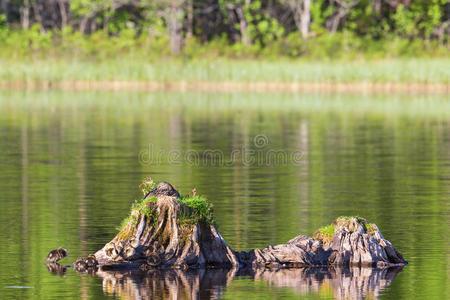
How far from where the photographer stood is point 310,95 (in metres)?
64.6

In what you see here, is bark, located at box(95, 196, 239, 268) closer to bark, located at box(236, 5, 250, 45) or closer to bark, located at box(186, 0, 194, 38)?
bark, located at box(186, 0, 194, 38)

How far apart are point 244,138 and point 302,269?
2297 centimetres

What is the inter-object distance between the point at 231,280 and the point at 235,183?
10910 millimetres

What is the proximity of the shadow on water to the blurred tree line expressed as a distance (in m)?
62.9

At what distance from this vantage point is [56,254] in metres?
14.6

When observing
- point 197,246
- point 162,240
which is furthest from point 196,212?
point 162,240

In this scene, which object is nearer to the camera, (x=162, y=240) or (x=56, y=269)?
(x=162, y=240)

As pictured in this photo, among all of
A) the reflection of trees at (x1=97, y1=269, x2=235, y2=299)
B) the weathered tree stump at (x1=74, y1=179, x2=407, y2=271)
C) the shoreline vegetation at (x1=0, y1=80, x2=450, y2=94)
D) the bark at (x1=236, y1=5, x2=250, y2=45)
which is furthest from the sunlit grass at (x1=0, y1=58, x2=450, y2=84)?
the reflection of trees at (x1=97, y1=269, x2=235, y2=299)

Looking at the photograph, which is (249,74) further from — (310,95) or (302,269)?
(302,269)

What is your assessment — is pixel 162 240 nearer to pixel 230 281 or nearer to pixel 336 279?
pixel 230 281

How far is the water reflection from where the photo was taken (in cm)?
1288

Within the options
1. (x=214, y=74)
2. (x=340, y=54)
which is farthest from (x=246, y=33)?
(x=214, y=74)

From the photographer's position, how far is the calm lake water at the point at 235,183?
1353 cm

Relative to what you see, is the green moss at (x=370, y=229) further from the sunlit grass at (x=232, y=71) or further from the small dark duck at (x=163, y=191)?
the sunlit grass at (x=232, y=71)
